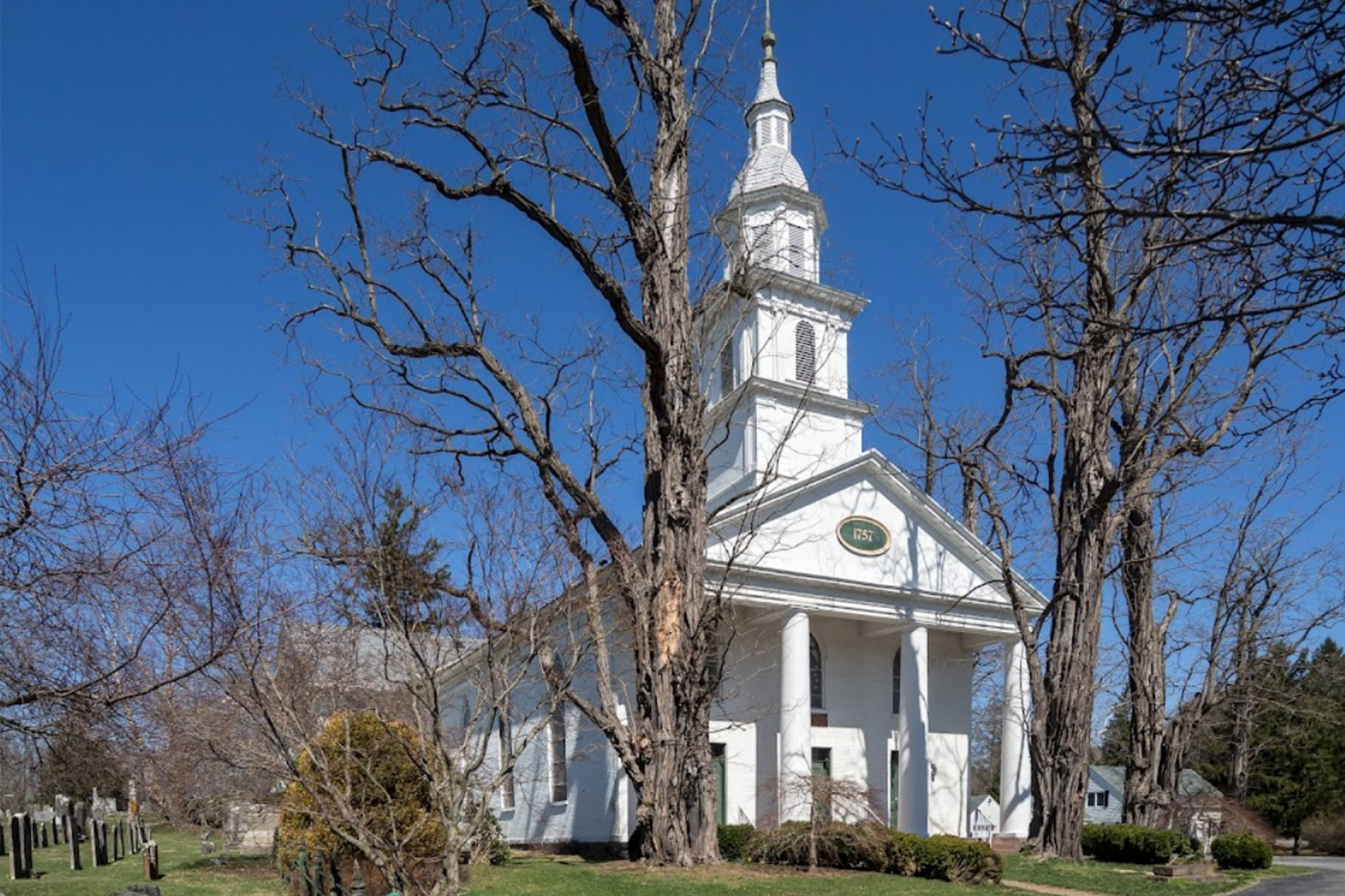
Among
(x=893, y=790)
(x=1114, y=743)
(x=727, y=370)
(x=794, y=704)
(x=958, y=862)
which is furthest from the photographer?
(x=1114, y=743)

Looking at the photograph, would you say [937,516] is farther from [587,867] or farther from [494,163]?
[494,163]

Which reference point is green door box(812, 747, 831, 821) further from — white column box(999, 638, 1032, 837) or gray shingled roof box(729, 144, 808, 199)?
gray shingled roof box(729, 144, 808, 199)

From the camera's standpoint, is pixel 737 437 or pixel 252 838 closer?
pixel 252 838

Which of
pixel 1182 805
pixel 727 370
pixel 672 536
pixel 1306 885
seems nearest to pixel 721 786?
pixel 672 536

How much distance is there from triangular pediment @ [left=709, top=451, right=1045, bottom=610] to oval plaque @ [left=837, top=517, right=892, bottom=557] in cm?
2

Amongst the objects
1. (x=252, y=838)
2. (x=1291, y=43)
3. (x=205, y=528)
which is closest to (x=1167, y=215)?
(x=1291, y=43)

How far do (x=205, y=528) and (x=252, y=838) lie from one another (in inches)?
826

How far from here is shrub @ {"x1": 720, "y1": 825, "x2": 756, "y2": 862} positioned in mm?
19469

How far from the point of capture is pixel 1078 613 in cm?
2020

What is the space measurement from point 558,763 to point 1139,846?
1308 cm

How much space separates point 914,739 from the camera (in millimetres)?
24203

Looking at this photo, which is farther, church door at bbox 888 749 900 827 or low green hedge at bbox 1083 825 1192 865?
church door at bbox 888 749 900 827

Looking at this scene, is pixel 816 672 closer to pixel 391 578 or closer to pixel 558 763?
pixel 558 763

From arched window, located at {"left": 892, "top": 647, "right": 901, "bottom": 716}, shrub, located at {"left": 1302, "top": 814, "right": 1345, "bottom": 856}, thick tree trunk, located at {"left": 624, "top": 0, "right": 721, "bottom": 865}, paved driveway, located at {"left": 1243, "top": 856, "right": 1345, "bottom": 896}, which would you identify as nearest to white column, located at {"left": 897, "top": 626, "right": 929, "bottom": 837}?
arched window, located at {"left": 892, "top": 647, "right": 901, "bottom": 716}
